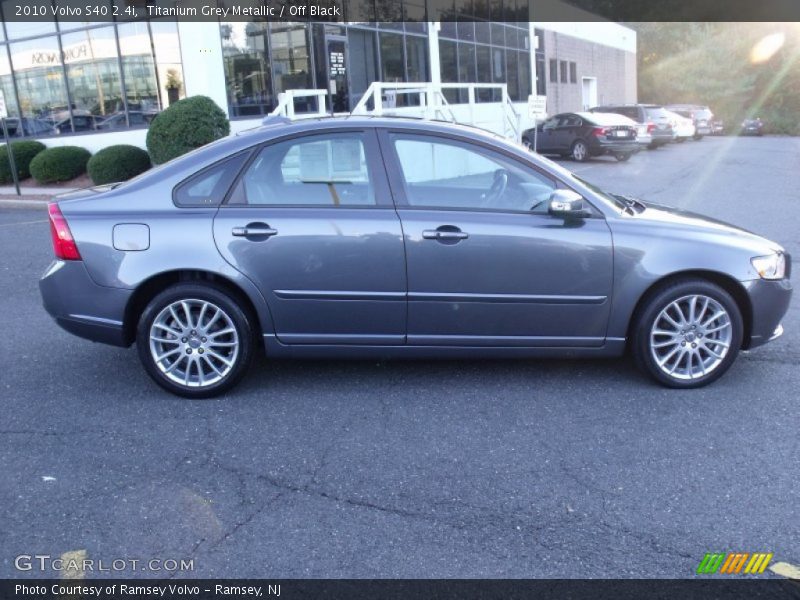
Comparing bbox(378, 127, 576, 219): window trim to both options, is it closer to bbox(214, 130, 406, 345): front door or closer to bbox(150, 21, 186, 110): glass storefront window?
bbox(214, 130, 406, 345): front door

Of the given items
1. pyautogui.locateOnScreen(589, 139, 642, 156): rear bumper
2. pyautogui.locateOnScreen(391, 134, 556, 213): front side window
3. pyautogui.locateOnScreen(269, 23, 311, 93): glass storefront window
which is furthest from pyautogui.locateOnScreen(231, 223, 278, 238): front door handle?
pyautogui.locateOnScreen(589, 139, 642, 156): rear bumper

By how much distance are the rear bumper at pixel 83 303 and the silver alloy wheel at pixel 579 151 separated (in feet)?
66.7

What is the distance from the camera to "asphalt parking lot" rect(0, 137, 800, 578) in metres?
3.06

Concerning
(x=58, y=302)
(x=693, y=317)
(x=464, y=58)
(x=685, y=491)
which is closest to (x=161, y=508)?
(x=58, y=302)

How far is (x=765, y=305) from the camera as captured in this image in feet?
15.1

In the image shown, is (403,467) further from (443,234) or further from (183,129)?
(183,129)

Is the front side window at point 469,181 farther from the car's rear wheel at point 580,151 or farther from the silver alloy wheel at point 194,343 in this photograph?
the car's rear wheel at point 580,151

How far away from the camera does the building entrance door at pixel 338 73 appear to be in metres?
18.5

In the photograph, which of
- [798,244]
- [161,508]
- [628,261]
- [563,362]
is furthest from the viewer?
[798,244]

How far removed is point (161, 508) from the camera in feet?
11.1

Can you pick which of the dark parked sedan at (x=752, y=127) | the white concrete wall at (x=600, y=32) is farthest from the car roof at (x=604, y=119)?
the dark parked sedan at (x=752, y=127)

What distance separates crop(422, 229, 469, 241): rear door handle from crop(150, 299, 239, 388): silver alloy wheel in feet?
4.27
